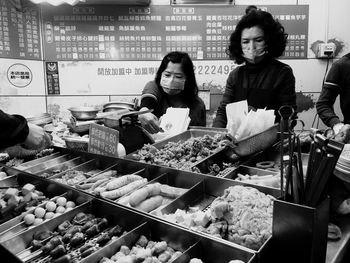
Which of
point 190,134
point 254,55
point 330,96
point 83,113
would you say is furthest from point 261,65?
point 83,113

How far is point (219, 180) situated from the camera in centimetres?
174

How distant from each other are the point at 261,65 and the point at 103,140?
7.20ft

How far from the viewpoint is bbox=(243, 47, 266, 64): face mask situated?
3.37m

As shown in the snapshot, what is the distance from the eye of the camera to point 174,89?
3.89 m

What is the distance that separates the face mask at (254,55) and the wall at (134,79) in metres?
1.67

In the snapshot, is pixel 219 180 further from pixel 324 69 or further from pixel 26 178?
pixel 324 69

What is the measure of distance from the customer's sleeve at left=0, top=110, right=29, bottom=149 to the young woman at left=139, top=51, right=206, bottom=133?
205 centimetres

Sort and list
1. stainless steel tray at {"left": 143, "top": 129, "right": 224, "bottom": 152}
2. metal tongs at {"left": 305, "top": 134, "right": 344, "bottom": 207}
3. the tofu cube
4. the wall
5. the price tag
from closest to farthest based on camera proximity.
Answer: metal tongs at {"left": 305, "top": 134, "right": 344, "bottom": 207}
the tofu cube
the price tag
stainless steel tray at {"left": 143, "top": 129, "right": 224, "bottom": 152}
the wall

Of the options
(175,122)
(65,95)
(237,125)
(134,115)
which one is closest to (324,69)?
(175,122)

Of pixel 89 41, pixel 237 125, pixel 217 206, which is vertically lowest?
pixel 217 206

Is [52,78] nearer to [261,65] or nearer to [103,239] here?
[261,65]

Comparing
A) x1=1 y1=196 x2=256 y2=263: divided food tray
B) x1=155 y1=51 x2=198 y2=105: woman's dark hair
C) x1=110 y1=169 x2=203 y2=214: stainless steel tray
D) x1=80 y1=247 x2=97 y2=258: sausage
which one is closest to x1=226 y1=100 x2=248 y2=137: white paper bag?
x1=110 y1=169 x2=203 y2=214: stainless steel tray

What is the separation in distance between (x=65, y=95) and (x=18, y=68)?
837 millimetres

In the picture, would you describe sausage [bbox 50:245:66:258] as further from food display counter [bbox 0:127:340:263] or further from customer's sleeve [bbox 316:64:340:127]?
customer's sleeve [bbox 316:64:340:127]
